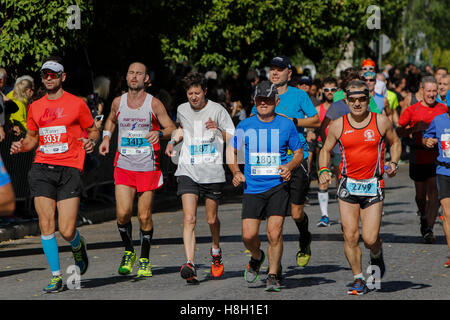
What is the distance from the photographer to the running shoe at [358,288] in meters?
8.52

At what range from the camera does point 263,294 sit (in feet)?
28.0

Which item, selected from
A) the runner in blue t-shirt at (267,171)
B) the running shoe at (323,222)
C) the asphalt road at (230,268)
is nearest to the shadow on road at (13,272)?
the asphalt road at (230,268)

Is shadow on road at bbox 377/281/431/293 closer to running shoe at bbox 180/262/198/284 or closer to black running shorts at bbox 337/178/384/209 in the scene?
black running shorts at bbox 337/178/384/209

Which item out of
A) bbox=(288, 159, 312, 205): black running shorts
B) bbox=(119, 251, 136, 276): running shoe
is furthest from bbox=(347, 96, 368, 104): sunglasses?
bbox=(119, 251, 136, 276): running shoe

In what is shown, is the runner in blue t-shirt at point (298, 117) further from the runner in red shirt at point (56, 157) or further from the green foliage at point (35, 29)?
the green foliage at point (35, 29)

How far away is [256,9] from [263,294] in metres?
16.4

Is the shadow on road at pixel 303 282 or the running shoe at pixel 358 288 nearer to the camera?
the running shoe at pixel 358 288

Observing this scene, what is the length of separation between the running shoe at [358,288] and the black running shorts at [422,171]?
4204mm

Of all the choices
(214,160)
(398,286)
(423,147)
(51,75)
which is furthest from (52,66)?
(423,147)

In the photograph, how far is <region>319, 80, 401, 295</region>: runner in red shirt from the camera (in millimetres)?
8617

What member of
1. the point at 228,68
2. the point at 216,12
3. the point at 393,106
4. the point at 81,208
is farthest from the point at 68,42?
the point at 228,68

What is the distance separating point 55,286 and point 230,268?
6.69 ft

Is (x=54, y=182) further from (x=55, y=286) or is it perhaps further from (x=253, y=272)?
(x=253, y=272)

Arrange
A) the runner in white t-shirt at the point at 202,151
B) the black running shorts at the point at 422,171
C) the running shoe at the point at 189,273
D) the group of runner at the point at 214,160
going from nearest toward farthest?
1. the group of runner at the point at 214,160
2. the running shoe at the point at 189,273
3. the runner in white t-shirt at the point at 202,151
4. the black running shorts at the point at 422,171
